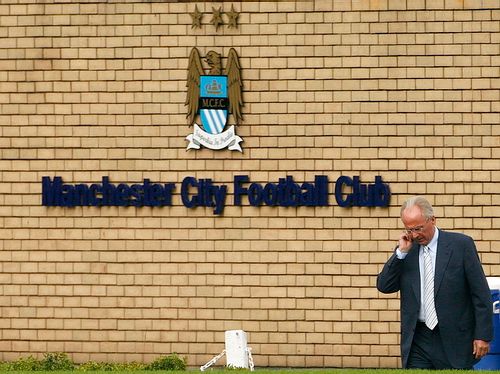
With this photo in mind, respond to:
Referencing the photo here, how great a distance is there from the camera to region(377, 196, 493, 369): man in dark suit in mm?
9703

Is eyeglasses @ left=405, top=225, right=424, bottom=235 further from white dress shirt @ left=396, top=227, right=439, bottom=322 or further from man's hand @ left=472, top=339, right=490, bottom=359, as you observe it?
man's hand @ left=472, top=339, right=490, bottom=359

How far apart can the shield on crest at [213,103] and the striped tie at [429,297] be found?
587 centimetres

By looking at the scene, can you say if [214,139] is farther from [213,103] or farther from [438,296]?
[438,296]

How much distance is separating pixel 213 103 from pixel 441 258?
19.8 ft

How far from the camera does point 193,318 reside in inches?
605

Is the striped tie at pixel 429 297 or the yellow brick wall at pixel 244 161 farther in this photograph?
the yellow brick wall at pixel 244 161

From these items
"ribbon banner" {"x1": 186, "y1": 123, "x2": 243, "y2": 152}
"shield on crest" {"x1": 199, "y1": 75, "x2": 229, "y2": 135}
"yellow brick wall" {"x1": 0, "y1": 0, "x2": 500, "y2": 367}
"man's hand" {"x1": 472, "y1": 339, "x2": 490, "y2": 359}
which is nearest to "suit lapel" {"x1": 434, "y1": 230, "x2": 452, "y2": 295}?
"man's hand" {"x1": 472, "y1": 339, "x2": 490, "y2": 359}

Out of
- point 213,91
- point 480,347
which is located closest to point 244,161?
point 213,91

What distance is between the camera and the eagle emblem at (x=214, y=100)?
15297mm

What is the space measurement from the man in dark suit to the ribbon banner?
5631mm

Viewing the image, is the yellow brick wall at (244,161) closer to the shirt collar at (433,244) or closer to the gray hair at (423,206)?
the shirt collar at (433,244)

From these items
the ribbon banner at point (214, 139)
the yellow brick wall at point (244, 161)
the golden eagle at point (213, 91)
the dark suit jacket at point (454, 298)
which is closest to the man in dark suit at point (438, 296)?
the dark suit jacket at point (454, 298)

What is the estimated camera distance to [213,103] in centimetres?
1537

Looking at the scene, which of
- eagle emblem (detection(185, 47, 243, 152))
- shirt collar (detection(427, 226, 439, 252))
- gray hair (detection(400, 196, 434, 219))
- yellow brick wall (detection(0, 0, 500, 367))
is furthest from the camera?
eagle emblem (detection(185, 47, 243, 152))
